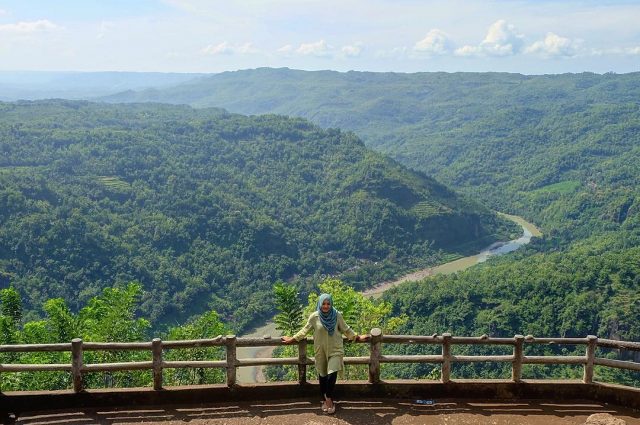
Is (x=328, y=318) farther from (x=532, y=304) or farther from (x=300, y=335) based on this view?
(x=532, y=304)

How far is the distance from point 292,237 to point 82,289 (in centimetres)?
5243

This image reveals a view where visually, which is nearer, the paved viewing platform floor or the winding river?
the paved viewing platform floor

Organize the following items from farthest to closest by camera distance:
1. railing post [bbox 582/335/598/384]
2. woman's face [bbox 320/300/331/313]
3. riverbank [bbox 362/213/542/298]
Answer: riverbank [bbox 362/213/542/298], railing post [bbox 582/335/598/384], woman's face [bbox 320/300/331/313]

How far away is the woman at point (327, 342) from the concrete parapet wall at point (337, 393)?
715 mm

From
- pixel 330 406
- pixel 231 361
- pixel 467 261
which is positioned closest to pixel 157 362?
pixel 231 361

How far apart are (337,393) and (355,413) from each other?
0.75 metres

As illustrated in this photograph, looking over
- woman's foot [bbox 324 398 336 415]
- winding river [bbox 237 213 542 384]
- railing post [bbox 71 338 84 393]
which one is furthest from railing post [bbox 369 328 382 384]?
winding river [bbox 237 213 542 384]

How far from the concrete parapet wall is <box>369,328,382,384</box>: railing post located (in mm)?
173

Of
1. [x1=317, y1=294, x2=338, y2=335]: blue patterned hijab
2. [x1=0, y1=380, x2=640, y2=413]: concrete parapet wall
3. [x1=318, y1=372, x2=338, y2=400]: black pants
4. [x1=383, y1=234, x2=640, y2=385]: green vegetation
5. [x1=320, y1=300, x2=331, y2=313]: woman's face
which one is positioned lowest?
[x1=383, y1=234, x2=640, y2=385]: green vegetation

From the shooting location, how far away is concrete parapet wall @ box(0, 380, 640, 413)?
9.77 metres

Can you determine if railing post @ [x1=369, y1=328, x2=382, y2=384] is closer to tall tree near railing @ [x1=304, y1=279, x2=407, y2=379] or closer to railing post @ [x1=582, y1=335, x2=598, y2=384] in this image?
railing post @ [x1=582, y1=335, x2=598, y2=384]

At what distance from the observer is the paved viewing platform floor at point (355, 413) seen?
372 inches

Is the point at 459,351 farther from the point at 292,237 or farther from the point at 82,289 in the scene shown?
the point at 292,237

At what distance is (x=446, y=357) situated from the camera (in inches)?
407
